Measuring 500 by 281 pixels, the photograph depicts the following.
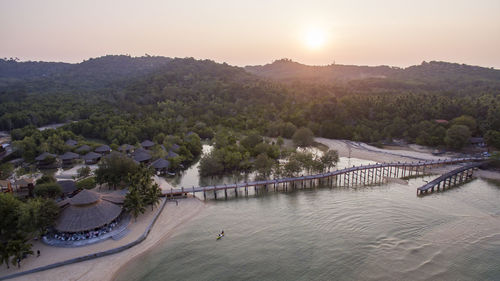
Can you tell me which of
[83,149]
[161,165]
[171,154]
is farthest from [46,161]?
[161,165]

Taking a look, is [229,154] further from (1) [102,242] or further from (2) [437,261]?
(2) [437,261]

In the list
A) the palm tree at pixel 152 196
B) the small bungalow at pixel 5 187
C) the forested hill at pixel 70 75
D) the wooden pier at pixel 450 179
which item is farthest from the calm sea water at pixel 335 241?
the forested hill at pixel 70 75

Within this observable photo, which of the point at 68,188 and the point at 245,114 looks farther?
the point at 245,114

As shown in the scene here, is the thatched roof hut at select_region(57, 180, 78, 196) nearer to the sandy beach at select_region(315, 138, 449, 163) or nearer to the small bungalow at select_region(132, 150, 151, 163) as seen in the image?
the small bungalow at select_region(132, 150, 151, 163)

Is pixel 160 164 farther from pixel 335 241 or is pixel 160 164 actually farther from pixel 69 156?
pixel 335 241

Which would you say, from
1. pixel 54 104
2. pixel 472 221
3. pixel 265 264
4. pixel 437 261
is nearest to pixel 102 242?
pixel 265 264

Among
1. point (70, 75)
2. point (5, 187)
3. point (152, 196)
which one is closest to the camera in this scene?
point (152, 196)

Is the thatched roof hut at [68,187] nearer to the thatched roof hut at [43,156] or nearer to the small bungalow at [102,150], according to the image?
the thatched roof hut at [43,156]
